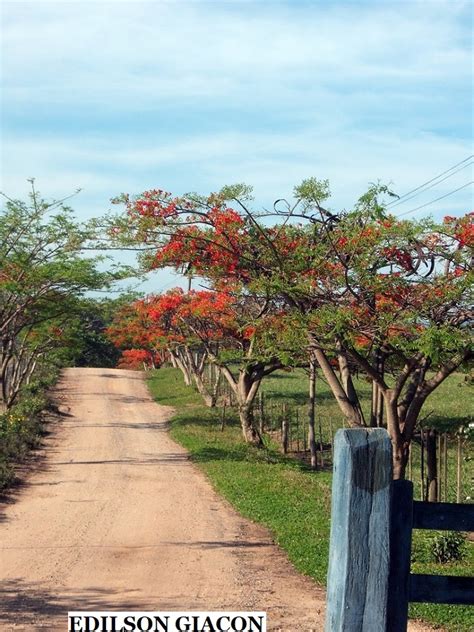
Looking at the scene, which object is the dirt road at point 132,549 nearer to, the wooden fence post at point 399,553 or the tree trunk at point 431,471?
the tree trunk at point 431,471

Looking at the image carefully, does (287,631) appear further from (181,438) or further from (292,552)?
(181,438)

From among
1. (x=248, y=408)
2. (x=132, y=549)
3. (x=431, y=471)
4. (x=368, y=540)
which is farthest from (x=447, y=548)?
(x=248, y=408)

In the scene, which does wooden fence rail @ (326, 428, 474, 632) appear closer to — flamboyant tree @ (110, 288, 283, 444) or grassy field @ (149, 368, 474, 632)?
grassy field @ (149, 368, 474, 632)

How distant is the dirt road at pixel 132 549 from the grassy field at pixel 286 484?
0.34 metres

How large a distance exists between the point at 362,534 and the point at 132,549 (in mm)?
8058

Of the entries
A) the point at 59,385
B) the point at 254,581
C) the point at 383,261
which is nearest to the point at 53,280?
the point at 383,261

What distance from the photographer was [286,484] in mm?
16297

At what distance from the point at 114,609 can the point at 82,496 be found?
308 inches

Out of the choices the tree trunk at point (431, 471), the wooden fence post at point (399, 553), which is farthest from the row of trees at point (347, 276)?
the wooden fence post at point (399, 553)

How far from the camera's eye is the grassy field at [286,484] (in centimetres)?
961

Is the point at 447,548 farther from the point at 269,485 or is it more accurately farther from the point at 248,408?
the point at 248,408

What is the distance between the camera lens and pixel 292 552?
10.7 m

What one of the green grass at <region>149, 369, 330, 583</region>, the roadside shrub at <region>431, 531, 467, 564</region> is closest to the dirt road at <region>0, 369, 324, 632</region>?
the green grass at <region>149, 369, 330, 583</region>

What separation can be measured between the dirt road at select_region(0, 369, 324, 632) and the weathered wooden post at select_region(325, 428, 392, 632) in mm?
4280
